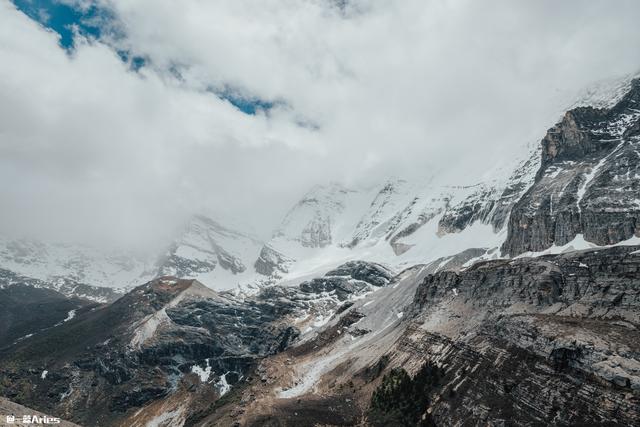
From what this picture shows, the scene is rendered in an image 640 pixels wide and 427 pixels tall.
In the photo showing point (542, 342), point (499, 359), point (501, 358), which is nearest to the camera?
point (542, 342)

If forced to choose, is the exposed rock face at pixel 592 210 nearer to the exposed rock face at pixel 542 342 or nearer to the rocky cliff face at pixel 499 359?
the exposed rock face at pixel 542 342

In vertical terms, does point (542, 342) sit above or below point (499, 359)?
above

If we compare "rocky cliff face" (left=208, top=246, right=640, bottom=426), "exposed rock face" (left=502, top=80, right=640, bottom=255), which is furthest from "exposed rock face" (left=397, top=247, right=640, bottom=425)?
"exposed rock face" (left=502, top=80, right=640, bottom=255)

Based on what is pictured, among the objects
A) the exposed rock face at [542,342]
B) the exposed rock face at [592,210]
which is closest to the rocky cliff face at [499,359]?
the exposed rock face at [542,342]

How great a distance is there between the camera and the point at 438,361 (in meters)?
109

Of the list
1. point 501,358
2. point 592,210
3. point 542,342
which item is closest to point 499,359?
point 501,358

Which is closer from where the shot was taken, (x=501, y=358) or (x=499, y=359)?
(x=501, y=358)

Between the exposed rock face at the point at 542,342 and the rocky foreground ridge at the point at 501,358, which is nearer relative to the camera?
the exposed rock face at the point at 542,342

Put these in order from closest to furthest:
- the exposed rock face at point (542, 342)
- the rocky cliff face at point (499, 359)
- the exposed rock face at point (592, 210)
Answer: the exposed rock face at point (542, 342), the rocky cliff face at point (499, 359), the exposed rock face at point (592, 210)

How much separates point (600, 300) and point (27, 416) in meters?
104

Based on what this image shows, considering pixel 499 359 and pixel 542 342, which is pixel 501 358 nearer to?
pixel 499 359

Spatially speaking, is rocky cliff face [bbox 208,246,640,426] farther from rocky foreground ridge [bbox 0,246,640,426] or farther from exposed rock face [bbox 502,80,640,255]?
exposed rock face [bbox 502,80,640,255]

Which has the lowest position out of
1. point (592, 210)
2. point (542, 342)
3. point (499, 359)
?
point (499, 359)

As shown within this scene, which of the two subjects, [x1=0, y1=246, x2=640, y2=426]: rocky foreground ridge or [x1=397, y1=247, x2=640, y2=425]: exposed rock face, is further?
[x1=0, y1=246, x2=640, y2=426]: rocky foreground ridge
